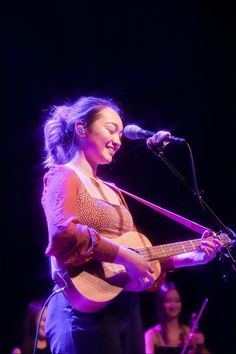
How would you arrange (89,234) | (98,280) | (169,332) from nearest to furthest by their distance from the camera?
(89,234) → (98,280) → (169,332)

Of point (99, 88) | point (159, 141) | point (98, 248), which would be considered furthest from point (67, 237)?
point (99, 88)

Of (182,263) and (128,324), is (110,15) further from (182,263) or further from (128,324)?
(128,324)

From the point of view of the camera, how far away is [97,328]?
2336 mm

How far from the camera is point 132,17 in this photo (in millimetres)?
6172

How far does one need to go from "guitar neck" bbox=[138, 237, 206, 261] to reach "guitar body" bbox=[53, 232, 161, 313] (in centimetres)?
20

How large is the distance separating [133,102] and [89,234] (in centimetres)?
447

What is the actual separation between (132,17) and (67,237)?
465 cm

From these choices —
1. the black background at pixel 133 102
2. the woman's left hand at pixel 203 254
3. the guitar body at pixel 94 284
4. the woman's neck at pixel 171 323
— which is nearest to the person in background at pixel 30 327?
the black background at pixel 133 102

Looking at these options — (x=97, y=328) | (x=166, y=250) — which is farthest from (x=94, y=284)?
(x=166, y=250)

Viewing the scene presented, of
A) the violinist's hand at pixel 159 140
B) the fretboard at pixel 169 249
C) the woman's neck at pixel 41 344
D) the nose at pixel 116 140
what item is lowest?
the woman's neck at pixel 41 344

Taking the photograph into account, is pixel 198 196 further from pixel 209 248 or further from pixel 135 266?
pixel 135 266

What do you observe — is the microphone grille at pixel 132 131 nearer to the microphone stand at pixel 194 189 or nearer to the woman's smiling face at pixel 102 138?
the woman's smiling face at pixel 102 138

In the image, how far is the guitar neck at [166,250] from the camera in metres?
2.66

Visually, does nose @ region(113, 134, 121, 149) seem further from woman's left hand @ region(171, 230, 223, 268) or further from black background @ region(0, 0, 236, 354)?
black background @ region(0, 0, 236, 354)
